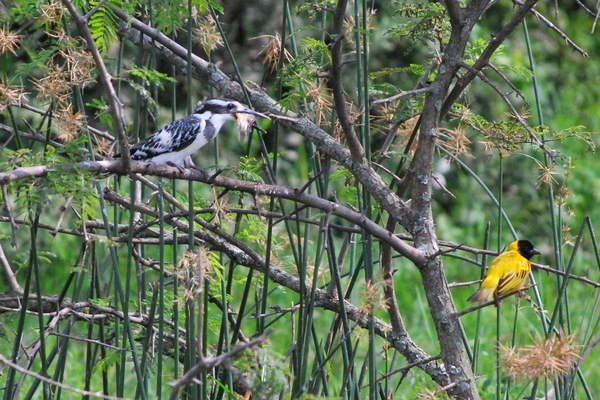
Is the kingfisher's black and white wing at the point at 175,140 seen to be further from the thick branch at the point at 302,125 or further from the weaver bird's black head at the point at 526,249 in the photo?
the weaver bird's black head at the point at 526,249

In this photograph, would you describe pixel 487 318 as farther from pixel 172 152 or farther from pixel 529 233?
pixel 172 152

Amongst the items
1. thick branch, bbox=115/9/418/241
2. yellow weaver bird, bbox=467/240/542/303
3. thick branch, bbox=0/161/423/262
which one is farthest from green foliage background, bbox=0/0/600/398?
yellow weaver bird, bbox=467/240/542/303

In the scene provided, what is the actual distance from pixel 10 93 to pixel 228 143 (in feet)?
14.1

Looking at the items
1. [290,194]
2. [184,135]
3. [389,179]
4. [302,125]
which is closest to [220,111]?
[184,135]

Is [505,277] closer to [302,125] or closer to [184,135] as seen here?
[302,125]

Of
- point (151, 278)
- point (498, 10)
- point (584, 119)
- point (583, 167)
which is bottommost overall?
point (151, 278)

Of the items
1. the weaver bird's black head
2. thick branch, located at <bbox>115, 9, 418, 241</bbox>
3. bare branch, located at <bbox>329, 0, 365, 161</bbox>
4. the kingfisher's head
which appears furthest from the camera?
the weaver bird's black head

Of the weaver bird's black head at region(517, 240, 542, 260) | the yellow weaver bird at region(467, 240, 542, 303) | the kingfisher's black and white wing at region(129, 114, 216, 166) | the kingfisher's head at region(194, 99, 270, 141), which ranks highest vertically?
the kingfisher's head at region(194, 99, 270, 141)

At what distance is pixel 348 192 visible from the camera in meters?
2.87

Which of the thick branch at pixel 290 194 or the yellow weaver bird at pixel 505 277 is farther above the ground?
the thick branch at pixel 290 194

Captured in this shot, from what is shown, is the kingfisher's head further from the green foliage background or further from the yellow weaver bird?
the yellow weaver bird

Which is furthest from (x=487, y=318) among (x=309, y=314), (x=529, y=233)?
(x=309, y=314)

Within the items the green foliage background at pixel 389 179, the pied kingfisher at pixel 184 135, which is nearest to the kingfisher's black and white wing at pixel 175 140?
the pied kingfisher at pixel 184 135

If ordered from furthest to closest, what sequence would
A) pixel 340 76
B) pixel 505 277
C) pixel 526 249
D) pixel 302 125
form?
pixel 526 249, pixel 505 277, pixel 302 125, pixel 340 76
